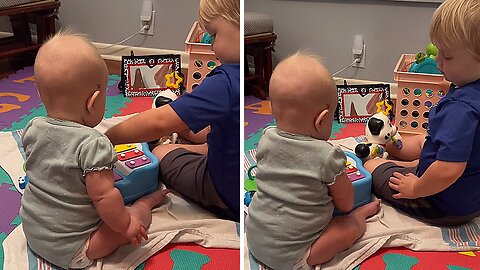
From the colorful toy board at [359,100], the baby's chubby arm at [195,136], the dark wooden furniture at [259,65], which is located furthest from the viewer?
the colorful toy board at [359,100]

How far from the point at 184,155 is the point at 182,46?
0.34 m

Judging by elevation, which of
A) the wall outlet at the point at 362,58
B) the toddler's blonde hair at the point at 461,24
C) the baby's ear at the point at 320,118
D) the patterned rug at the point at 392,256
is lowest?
the patterned rug at the point at 392,256

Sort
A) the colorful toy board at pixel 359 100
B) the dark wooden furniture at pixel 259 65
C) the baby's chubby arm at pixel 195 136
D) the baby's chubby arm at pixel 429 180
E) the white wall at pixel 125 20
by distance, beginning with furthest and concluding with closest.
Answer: the white wall at pixel 125 20
the colorful toy board at pixel 359 100
the baby's chubby arm at pixel 195 136
the baby's chubby arm at pixel 429 180
the dark wooden furniture at pixel 259 65

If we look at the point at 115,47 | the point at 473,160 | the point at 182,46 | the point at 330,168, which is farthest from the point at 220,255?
the point at 115,47

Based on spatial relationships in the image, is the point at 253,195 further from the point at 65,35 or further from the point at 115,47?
the point at 115,47

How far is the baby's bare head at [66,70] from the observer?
2.20 feet

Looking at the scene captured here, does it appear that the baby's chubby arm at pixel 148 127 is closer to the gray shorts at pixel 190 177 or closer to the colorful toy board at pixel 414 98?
the gray shorts at pixel 190 177

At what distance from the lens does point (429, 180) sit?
2.60ft

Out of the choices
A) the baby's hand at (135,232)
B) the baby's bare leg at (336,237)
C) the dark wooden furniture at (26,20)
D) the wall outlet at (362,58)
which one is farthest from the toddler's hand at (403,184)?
the dark wooden furniture at (26,20)

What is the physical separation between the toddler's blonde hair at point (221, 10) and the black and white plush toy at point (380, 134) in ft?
1.32

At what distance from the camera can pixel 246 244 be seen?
0.69m

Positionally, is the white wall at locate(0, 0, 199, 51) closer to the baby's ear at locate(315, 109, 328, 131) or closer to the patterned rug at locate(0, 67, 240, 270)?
the patterned rug at locate(0, 67, 240, 270)

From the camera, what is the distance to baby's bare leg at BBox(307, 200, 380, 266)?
705 millimetres

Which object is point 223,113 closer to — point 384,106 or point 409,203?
point 409,203
